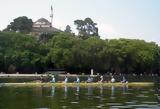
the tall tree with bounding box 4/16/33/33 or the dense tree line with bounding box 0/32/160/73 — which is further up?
the tall tree with bounding box 4/16/33/33

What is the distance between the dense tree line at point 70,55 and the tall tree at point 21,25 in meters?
42.1

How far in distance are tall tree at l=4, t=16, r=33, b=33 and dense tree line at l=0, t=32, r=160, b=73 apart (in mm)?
42102

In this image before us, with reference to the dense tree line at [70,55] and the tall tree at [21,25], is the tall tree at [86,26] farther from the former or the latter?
the dense tree line at [70,55]

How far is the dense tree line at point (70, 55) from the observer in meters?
115

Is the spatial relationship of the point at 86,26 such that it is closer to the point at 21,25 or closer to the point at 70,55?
the point at 21,25

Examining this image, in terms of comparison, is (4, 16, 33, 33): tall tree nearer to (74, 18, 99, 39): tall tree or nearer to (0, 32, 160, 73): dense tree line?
(74, 18, 99, 39): tall tree

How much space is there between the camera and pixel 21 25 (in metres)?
165

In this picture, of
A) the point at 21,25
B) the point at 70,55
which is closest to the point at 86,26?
the point at 21,25

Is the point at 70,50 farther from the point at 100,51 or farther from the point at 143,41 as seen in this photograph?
the point at 143,41

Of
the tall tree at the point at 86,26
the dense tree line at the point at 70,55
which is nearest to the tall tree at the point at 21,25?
the tall tree at the point at 86,26

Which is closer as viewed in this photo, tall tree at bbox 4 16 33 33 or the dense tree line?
the dense tree line

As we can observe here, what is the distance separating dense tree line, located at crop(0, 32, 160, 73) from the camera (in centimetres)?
11500

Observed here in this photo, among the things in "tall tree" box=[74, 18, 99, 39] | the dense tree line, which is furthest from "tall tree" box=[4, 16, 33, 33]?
the dense tree line

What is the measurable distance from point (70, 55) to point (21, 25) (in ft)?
177
